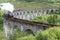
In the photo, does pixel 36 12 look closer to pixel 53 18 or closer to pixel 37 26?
pixel 53 18

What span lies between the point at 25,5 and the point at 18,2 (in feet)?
29.5

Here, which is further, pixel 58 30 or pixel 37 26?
pixel 37 26

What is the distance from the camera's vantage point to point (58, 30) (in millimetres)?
30250

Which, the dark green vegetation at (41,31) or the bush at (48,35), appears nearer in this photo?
the bush at (48,35)

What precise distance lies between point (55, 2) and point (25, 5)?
15772 millimetres

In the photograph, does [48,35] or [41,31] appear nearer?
[48,35]

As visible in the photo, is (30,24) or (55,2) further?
(55,2)

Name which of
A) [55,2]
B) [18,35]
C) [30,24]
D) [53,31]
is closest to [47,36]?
[53,31]

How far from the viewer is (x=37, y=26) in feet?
131

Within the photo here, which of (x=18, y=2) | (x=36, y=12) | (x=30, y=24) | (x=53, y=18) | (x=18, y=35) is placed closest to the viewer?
(x=18, y=35)

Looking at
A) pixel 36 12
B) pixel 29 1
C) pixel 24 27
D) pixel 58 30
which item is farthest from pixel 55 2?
pixel 58 30

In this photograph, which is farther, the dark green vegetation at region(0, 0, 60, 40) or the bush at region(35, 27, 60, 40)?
the dark green vegetation at region(0, 0, 60, 40)

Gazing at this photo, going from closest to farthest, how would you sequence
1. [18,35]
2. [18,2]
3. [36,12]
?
[18,35] → [36,12] → [18,2]

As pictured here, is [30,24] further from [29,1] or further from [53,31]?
[29,1]
